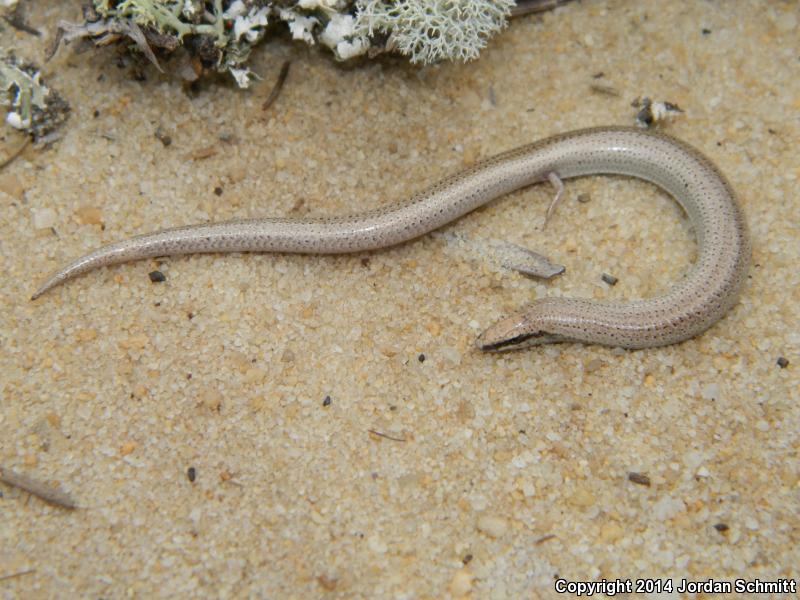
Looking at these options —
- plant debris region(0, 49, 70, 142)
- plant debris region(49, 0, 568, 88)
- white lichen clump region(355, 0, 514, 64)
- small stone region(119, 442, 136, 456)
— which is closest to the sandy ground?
small stone region(119, 442, 136, 456)

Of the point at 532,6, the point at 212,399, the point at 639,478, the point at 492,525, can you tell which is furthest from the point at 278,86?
the point at 639,478

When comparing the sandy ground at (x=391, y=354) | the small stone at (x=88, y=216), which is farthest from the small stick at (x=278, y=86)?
the small stone at (x=88, y=216)

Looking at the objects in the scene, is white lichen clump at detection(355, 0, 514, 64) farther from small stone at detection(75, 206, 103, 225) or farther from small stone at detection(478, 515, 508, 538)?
small stone at detection(478, 515, 508, 538)

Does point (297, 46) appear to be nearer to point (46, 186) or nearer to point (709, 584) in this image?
point (46, 186)

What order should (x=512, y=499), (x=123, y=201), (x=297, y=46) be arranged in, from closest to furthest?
(x=512, y=499) → (x=123, y=201) → (x=297, y=46)

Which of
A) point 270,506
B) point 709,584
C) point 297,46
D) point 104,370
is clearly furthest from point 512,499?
point 297,46

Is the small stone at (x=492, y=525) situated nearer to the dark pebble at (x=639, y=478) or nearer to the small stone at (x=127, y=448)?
the dark pebble at (x=639, y=478)
